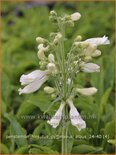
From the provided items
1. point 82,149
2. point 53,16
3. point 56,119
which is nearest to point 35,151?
point 82,149

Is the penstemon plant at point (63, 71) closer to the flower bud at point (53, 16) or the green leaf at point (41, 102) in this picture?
the flower bud at point (53, 16)

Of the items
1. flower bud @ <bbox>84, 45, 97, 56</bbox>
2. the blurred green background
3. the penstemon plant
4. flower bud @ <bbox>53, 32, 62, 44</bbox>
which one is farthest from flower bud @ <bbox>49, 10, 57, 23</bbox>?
the blurred green background

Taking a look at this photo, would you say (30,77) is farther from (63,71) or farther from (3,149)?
(3,149)

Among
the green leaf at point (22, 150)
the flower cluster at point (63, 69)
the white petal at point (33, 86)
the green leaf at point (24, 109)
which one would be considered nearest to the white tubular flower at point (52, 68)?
the flower cluster at point (63, 69)

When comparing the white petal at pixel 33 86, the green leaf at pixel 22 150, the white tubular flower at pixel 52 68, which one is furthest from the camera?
the green leaf at pixel 22 150

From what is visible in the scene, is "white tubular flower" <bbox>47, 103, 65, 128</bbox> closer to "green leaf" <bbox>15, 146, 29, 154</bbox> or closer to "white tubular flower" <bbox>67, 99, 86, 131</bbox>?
"white tubular flower" <bbox>67, 99, 86, 131</bbox>

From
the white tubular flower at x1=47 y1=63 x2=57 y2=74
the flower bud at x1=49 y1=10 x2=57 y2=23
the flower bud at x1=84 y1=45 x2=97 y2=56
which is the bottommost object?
the white tubular flower at x1=47 y1=63 x2=57 y2=74

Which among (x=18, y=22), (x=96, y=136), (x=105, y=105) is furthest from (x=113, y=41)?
(x=96, y=136)
